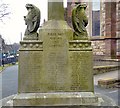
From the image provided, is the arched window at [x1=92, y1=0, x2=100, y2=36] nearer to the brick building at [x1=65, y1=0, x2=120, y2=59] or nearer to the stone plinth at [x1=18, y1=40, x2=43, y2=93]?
the brick building at [x1=65, y1=0, x2=120, y2=59]

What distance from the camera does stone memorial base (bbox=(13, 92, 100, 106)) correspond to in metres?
7.01

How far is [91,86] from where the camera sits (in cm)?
736

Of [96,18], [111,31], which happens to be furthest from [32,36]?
[96,18]

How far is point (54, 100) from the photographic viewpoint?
7.07 meters

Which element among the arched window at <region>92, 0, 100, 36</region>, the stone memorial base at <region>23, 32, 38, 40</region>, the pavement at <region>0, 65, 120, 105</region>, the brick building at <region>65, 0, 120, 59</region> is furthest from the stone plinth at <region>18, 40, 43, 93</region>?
the arched window at <region>92, 0, 100, 36</region>

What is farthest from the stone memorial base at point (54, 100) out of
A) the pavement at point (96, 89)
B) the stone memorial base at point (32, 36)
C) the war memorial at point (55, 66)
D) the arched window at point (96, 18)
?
the arched window at point (96, 18)

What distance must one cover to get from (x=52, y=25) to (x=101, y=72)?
11.6 m

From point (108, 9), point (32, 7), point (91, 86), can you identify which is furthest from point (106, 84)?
point (108, 9)

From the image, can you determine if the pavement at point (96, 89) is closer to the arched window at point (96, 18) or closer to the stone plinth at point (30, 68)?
the stone plinth at point (30, 68)

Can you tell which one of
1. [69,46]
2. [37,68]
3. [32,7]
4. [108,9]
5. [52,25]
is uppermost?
[108,9]

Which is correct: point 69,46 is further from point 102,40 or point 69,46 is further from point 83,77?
point 102,40

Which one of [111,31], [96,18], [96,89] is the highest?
[96,18]

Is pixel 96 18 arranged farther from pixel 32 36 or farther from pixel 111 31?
pixel 32 36

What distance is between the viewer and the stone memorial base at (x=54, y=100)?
7012mm
